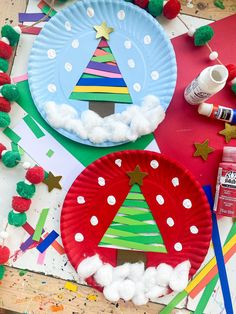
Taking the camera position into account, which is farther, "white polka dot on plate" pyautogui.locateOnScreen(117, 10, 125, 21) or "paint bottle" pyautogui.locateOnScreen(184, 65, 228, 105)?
"white polka dot on plate" pyautogui.locateOnScreen(117, 10, 125, 21)

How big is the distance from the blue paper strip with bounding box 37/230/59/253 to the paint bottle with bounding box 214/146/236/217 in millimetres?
379

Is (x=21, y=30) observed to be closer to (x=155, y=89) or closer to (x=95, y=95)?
(x=95, y=95)

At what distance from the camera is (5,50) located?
0.83 meters

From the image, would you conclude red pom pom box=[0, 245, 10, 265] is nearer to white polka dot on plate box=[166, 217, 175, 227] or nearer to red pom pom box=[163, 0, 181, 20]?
white polka dot on plate box=[166, 217, 175, 227]

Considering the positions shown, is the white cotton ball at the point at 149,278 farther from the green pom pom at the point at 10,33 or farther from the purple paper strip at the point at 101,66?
the green pom pom at the point at 10,33

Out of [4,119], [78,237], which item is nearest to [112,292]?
[78,237]

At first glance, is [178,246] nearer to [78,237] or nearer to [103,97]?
[78,237]

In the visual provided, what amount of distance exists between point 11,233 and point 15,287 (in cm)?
12

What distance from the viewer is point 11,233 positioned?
84 centimetres

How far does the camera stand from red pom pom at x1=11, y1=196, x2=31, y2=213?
80 centimetres

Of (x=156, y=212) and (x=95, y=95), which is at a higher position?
(x=95, y=95)

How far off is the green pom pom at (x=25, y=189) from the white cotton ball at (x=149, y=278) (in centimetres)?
32

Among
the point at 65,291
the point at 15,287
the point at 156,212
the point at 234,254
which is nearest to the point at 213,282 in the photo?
the point at 234,254

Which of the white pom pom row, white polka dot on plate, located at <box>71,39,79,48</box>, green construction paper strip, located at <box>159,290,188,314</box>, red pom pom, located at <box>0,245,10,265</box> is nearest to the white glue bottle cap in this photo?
the white pom pom row
